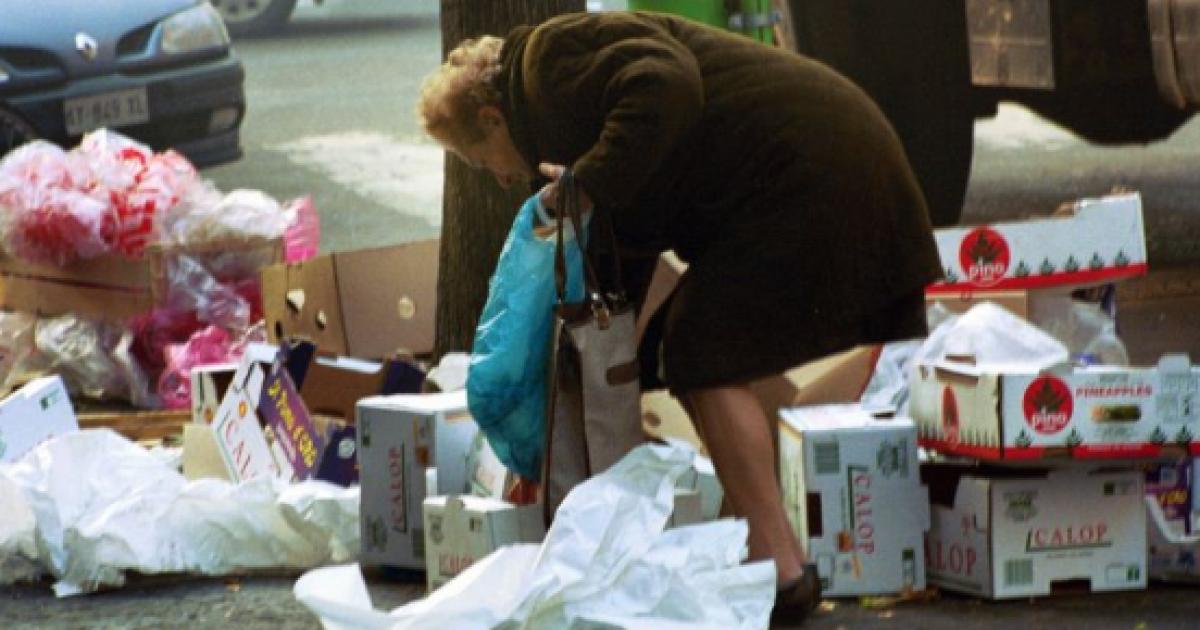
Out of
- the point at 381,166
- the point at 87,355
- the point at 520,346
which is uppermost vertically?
the point at 520,346

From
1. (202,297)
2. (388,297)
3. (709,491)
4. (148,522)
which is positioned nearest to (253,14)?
(202,297)

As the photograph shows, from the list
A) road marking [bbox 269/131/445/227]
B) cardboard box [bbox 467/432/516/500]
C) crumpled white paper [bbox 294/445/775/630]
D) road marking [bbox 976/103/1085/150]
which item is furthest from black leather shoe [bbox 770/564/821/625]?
road marking [bbox 976/103/1085/150]

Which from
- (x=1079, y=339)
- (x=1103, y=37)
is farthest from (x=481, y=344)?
(x=1103, y=37)

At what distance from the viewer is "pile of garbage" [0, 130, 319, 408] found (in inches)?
282

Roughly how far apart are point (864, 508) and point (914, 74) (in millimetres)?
4279

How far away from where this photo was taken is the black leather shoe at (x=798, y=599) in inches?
184

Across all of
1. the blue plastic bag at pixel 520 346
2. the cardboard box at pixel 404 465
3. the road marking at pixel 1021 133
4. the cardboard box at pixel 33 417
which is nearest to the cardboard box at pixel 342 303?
the cardboard box at pixel 33 417

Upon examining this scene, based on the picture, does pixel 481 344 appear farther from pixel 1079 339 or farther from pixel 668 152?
pixel 1079 339

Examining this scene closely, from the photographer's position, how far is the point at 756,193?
4.68 metres

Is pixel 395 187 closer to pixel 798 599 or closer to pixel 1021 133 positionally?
pixel 1021 133

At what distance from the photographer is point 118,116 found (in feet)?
31.3

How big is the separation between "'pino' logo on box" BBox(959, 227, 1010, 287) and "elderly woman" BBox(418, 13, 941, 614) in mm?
838

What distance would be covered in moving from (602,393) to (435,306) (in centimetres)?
197

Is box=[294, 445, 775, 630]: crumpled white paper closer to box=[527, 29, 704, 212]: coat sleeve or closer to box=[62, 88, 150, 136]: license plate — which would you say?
box=[527, 29, 704, 212]: coat sleeve
